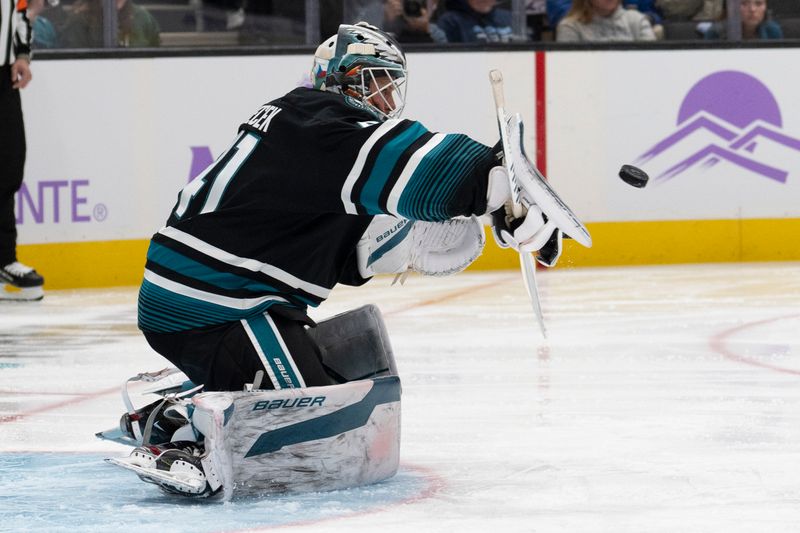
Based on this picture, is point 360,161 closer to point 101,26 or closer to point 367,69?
point 367,69

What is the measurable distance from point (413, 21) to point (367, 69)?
4.00 m

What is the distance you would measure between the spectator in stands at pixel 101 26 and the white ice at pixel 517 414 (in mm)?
1006

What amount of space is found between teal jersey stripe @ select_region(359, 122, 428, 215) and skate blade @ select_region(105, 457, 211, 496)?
553 millimetres

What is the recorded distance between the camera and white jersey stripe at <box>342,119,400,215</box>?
8.36 feet

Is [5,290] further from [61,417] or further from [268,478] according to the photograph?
[268,478]

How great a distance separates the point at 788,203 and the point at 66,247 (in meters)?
3.16

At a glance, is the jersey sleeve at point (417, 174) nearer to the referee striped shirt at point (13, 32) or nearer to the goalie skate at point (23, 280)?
the goalie skate at point (23, 280)

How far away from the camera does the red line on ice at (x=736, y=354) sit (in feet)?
13.8

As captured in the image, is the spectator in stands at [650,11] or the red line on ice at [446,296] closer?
the red line on ice at [446,296]

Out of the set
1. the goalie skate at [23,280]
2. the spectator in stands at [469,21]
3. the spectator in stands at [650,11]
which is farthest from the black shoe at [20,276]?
the spectator in stands at [650,11]

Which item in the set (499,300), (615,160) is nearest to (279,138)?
(499,300)

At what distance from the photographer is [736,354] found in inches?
176

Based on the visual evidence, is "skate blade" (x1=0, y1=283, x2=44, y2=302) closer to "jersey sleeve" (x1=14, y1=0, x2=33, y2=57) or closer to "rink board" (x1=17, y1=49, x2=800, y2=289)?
"rink board" (x1=17, y1=49, x2=800, y2=289)

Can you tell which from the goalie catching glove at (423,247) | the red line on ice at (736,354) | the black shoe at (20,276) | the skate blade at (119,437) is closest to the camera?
the goalie catching glove at (423,247)
